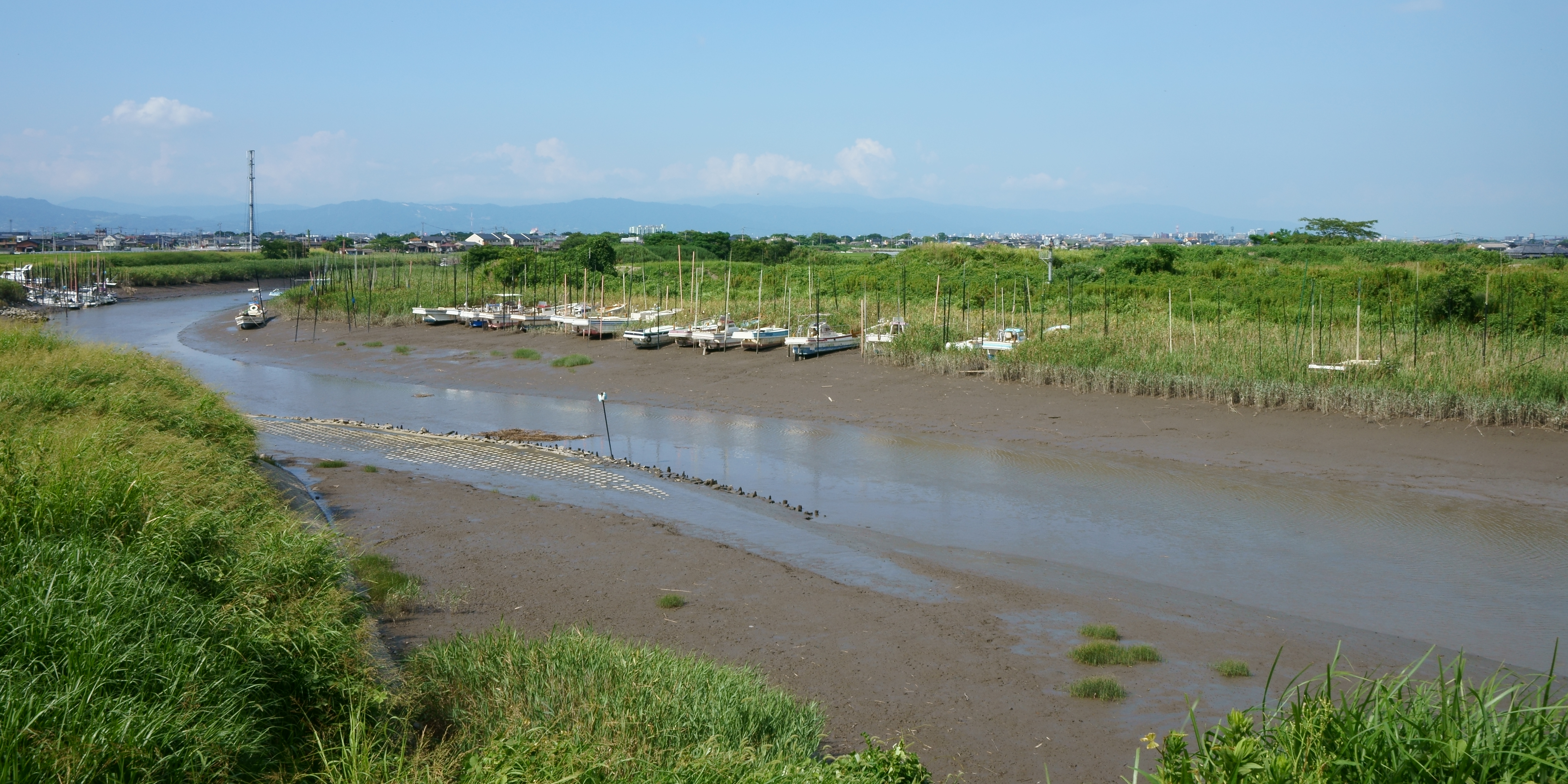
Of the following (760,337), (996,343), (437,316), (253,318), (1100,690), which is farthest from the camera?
(253,318)

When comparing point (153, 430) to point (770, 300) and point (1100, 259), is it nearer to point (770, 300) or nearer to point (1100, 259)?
point (770, 300)

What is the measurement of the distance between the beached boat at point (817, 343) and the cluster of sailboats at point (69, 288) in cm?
4426

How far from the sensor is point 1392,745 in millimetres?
4172

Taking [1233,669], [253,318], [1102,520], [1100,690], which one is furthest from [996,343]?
[253,318]

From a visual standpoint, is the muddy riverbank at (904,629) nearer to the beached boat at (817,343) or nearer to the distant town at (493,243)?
the beached boat at (817,343)

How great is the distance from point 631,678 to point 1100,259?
46653mm

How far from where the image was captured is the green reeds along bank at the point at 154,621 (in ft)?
14.9

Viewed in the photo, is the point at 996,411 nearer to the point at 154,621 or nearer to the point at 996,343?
the point at 996,343

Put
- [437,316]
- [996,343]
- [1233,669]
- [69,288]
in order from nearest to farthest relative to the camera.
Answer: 1. [1233,669]
2. [996,343]
3. [437,316]
4. [69,288]

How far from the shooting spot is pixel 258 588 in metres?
6.82

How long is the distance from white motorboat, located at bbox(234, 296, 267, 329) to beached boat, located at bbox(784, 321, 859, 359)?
28066 mm

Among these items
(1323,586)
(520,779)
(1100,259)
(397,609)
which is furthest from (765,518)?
(1100,259)

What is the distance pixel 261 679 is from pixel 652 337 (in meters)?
28.7

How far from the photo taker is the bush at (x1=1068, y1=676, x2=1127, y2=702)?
8.21 metres
